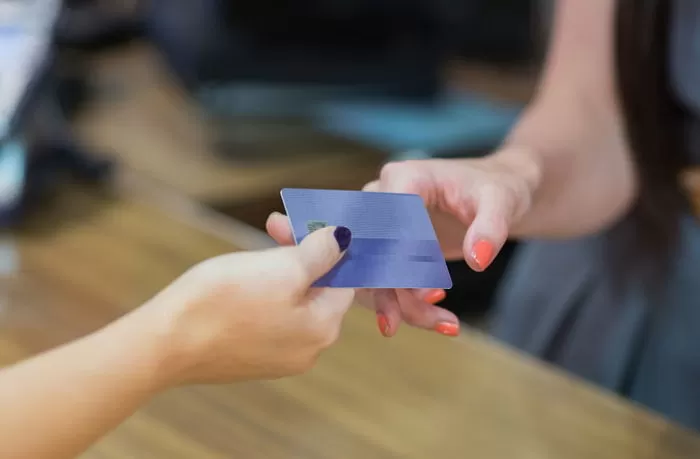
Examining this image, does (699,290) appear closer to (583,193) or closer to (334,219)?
(583,193)

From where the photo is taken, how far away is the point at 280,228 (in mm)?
501

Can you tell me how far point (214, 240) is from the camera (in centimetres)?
91

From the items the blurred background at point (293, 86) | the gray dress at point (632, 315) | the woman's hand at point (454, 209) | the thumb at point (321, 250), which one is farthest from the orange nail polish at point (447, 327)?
the blurred background at point (293, 86)

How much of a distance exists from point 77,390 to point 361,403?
11.4 inches

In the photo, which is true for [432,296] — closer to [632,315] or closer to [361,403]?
[361,403]

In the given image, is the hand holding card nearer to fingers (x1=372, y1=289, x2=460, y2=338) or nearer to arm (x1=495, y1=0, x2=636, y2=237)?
fingers (x1=372, y1=289, x2=460, y2=338)

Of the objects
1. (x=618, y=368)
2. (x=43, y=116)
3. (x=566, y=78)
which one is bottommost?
(x=618, y=368)

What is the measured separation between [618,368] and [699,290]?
0.12 metres

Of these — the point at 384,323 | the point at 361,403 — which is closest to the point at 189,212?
the point at 361,403

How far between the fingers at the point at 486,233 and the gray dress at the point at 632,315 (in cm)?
37

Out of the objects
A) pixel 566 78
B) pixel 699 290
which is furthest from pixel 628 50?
pixel 699 290

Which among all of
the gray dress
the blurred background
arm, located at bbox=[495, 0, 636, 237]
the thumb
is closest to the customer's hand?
the thumb

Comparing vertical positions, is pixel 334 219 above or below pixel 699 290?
above

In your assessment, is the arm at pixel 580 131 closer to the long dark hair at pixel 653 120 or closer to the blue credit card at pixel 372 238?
the long dark hair at pixel 653 120
